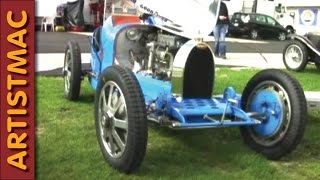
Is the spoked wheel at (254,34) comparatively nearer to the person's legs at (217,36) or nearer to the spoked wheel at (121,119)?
the person's legs at (217,36)

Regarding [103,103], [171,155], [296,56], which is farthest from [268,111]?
[296,56]

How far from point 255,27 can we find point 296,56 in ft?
58.9

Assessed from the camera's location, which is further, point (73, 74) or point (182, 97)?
point (73, 74)

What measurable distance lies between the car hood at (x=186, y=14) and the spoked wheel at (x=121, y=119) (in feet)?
3.49

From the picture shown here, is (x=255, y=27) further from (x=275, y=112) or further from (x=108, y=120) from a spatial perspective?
(x=108, y=120)

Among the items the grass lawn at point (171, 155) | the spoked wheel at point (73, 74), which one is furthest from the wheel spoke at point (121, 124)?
the spoked wheel at point (73, 74)

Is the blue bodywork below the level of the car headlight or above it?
below

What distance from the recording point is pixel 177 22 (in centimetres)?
602

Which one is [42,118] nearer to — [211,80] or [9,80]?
[211,80]

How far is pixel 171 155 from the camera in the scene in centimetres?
548

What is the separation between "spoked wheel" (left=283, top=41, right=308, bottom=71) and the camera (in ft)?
43.0

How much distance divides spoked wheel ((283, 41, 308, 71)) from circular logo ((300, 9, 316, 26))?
3591mm

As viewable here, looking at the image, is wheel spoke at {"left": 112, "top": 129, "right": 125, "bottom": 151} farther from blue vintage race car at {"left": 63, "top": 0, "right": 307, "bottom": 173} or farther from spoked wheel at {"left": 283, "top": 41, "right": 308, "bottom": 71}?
spoked wheel at {"left": 283, "top": 41, "right": 308, "bottom": 71}

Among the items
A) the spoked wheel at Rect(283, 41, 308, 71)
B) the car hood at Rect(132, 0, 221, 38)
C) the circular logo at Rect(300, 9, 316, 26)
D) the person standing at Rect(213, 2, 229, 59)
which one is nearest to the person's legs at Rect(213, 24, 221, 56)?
the person standing at Rect(213, 2, 229, 59)
